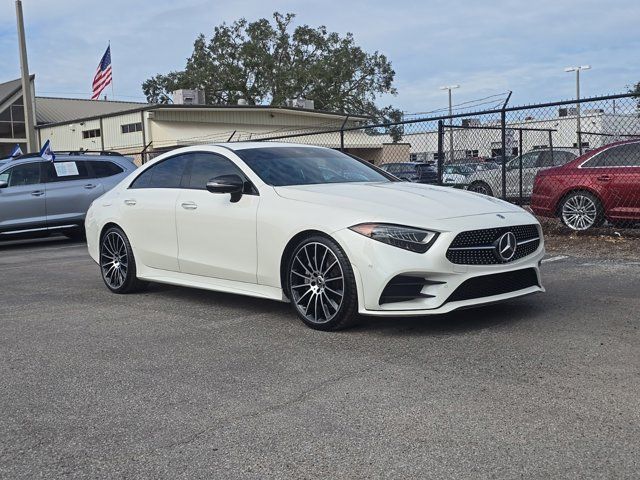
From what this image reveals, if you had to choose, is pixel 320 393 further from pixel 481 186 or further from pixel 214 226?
pixel 481 186

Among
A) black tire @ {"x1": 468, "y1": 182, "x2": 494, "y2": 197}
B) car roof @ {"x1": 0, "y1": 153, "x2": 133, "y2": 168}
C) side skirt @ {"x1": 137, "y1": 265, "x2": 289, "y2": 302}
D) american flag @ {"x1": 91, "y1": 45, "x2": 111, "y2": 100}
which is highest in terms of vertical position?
american flag @ {"x1": 91, "y1": 45, "x2": 111, "y2": 100}

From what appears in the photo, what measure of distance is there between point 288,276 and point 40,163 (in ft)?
30.3

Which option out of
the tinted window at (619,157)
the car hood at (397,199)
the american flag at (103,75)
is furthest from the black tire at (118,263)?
the american flag at (103,75)

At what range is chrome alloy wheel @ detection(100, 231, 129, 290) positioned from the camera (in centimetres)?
743

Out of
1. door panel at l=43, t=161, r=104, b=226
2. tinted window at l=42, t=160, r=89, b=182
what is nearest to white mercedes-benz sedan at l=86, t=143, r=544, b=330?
door panel at l=43, t=161, r=104, b=226

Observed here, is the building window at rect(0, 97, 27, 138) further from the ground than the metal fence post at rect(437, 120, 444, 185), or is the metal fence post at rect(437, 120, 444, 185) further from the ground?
the building window at rect(0, 97, 27, 138)

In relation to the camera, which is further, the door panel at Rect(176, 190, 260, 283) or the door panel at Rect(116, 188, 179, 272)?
the door panel at Rect(116, 188, 179, 272)

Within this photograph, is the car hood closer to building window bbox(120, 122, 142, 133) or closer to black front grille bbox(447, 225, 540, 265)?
black front grille bbox(447, 225, 540, 265)

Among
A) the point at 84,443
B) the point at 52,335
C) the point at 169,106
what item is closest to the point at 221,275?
the point at 52,335

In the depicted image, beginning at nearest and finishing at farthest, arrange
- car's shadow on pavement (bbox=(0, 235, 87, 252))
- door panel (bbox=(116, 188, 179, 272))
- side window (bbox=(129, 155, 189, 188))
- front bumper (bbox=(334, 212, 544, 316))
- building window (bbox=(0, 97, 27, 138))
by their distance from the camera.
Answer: front bumper (bbox=(334, 212, 544, 316)) < door panel (bbox=(116, 188, 179, 272)) < side window (bbox=(129, 155, 189, 188)) < car's shadow on pavement (bbox=(0, 235, 87, 252)) < building window (bbox=(0, 97, 27, 138))

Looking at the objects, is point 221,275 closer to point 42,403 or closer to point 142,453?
point 42,403

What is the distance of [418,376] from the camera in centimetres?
434

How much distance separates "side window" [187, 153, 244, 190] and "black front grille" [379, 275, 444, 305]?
2010 millimetres

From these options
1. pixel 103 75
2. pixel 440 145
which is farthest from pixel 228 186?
pixel 103 75
